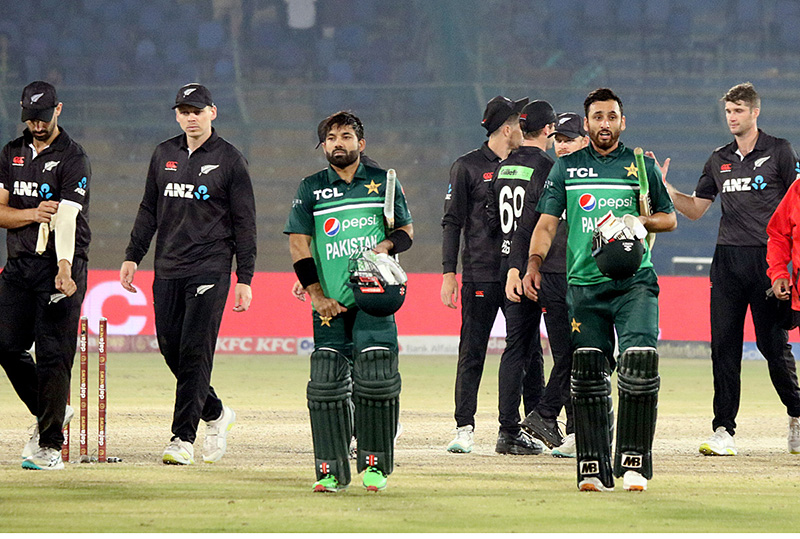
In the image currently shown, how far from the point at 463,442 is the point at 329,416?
2273 mm

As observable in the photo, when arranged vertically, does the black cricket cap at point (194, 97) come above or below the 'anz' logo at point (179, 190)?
above

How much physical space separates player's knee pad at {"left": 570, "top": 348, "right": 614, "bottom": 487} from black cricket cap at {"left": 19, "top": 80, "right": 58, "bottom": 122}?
3366mm

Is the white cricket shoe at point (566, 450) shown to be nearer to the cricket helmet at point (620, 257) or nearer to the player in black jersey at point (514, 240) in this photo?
the player in black jersey at point (514, 240)

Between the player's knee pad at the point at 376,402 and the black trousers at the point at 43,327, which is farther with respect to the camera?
the black trousers at the point at 43,327

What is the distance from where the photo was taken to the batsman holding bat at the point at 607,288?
20.1 ft

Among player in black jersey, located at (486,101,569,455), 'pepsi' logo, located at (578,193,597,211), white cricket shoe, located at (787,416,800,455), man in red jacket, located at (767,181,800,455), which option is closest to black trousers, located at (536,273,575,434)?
player in black jersey, located at (486,101,569,455)

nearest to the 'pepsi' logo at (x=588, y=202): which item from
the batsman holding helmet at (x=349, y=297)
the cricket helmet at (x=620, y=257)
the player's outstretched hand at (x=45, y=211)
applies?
the cricket helmet at (x=620, y=257)

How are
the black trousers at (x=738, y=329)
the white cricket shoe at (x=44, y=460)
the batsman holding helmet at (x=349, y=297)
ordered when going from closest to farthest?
the batsman holding helmet at (x=349, y=297) < the white cricket shoe at (x=44, y=460) < the black trousers at (x=738, y=329)

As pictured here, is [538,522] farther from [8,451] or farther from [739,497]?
[8,451]

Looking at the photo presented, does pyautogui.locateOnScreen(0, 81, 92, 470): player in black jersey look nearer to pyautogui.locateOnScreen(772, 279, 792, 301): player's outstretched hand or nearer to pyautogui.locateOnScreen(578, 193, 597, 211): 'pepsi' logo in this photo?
pyautogui.locateOnScreen(578, 193, 597, 211): 'pepsi' logo

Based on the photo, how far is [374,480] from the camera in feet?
20.2

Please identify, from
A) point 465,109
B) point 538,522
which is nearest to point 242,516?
point 538,522

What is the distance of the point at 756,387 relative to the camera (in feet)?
47.5

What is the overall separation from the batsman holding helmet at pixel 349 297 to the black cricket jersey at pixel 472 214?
2.23m
